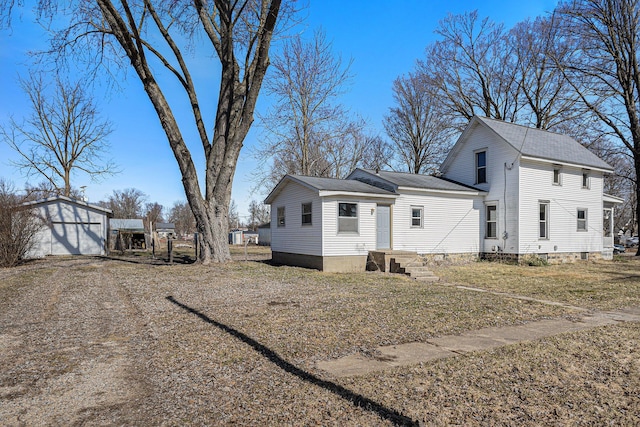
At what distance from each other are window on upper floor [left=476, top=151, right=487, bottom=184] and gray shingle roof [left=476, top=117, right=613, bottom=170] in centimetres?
134

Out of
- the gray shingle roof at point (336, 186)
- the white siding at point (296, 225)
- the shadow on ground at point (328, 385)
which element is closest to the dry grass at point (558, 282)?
the gray shingle roof at point (336, 186)

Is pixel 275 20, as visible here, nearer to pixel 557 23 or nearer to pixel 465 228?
pixel 465 228

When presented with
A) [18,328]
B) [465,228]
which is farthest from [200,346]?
[465,228]

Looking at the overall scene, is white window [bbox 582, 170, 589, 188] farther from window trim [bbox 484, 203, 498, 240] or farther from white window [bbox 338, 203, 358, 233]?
white window [bbox 338, 203, 358, 233]

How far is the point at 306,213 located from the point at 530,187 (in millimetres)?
10169

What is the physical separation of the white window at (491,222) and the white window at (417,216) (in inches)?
163

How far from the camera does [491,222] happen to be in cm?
1853

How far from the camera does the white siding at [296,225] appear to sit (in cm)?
1468

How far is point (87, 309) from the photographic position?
7.55 m

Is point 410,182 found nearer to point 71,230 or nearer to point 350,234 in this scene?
point 350,234

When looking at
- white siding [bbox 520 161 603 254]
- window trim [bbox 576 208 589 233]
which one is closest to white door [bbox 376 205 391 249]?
white siding [bbox 520 161 603 254]

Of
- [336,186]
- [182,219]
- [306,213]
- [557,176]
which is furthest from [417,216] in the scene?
[182,219]

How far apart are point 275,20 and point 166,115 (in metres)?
5.22

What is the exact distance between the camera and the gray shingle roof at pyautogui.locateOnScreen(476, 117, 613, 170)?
17.8 metres
